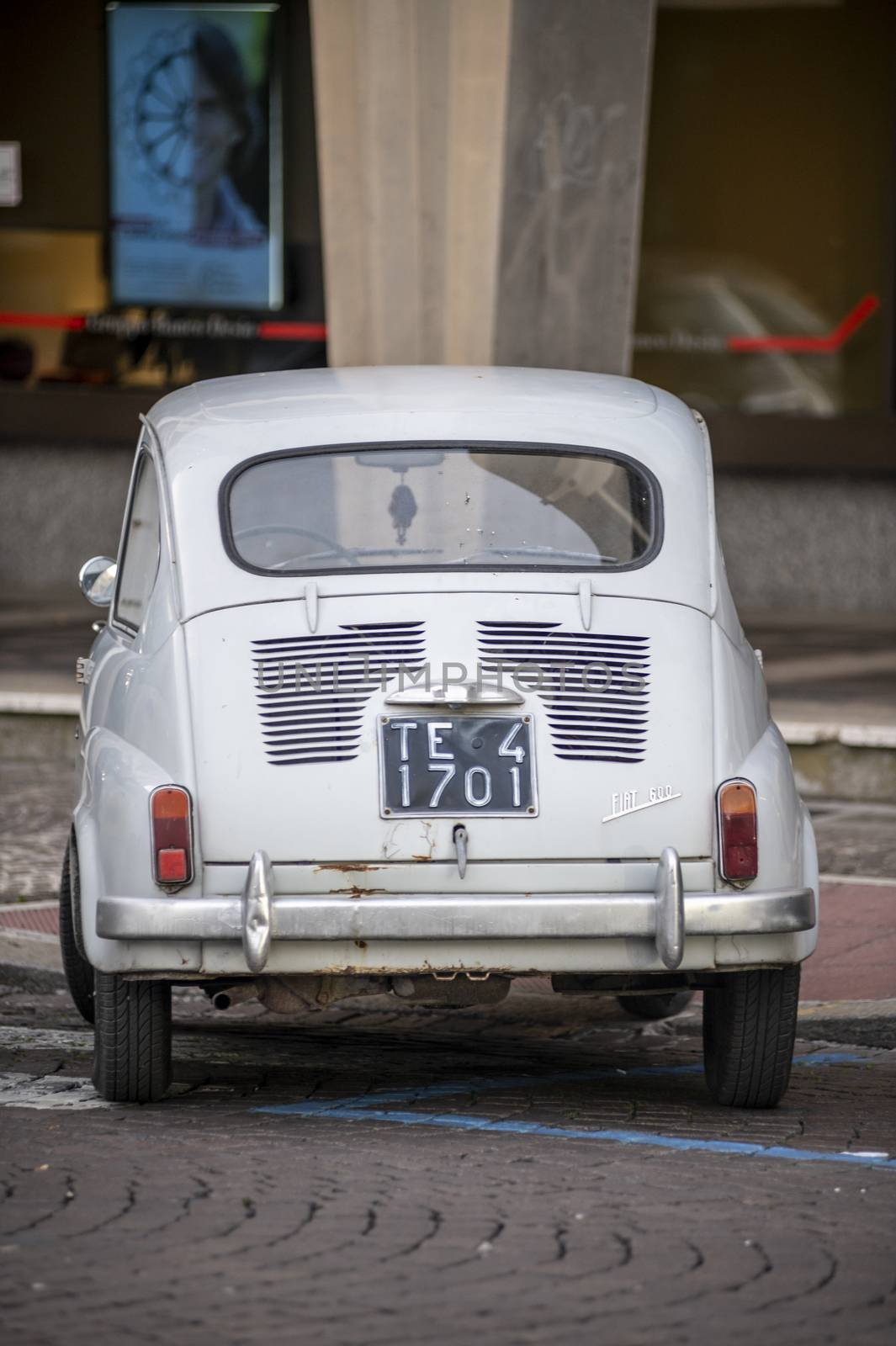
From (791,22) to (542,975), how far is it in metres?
11.1

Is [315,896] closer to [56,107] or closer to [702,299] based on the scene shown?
[702,299]

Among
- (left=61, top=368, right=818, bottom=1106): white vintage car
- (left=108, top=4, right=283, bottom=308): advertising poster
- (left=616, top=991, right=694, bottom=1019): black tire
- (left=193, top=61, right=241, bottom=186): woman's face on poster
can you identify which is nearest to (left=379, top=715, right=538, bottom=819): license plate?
(left=61, top=368, right=818, bottom=1106): white vintage car

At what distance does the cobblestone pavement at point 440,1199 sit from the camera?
13.4 feet

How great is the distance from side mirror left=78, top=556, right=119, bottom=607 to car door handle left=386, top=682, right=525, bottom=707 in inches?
63.2

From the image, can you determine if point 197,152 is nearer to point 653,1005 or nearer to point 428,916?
point 653,1005

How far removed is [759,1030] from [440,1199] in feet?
3.96

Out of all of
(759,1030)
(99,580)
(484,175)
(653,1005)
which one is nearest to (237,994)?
(759,1030)

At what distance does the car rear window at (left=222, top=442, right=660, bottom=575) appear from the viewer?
19.4ft

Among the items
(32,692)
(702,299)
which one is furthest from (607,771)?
(702,299)

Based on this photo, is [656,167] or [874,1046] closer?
[874,1046]

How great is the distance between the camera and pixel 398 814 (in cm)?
537

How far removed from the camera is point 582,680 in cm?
555

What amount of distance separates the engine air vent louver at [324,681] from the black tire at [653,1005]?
208cm

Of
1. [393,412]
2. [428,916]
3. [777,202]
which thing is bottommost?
[428,916]
